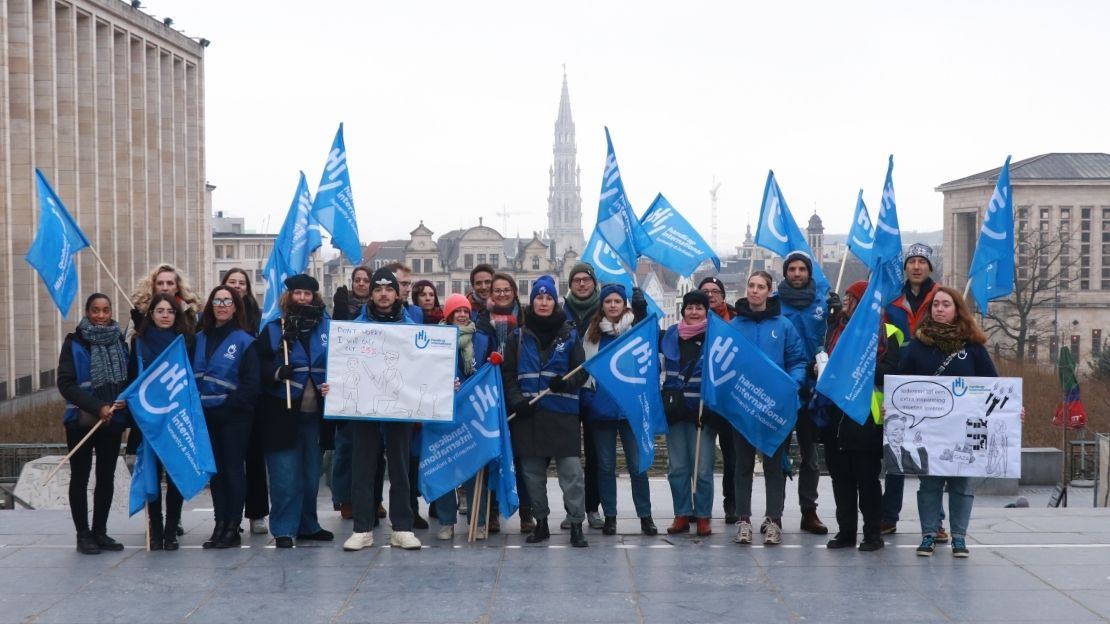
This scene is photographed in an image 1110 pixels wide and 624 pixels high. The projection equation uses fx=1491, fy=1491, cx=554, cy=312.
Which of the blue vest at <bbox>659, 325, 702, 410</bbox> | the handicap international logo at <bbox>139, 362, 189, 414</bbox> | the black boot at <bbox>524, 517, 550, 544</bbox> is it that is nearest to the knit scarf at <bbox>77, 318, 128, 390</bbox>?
the handicap international logo at <bbox>139, 362, 189, 414</bbox>

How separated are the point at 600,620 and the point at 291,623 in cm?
172

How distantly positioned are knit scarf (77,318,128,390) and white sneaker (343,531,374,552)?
191 centimetres

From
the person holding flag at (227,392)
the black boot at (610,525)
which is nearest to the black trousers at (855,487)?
the black boot at (610,525)

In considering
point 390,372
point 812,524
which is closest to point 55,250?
point 390,372

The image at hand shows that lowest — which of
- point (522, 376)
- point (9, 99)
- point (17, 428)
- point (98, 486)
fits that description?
point (17, 428)

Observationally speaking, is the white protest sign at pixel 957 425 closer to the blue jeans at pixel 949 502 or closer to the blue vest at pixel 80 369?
the blue jeans at pixel 949 502

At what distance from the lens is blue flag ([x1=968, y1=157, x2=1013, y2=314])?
12.9 m

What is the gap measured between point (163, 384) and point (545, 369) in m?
2.63

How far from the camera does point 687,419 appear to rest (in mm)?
10828

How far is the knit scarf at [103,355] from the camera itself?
10195 mm

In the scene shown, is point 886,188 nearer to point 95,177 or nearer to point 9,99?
point 9,99

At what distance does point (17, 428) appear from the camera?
3625 centimetres

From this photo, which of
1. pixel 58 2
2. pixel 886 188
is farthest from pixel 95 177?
pixel 886 188

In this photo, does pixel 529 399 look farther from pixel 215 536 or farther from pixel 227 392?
pixel 215 536
